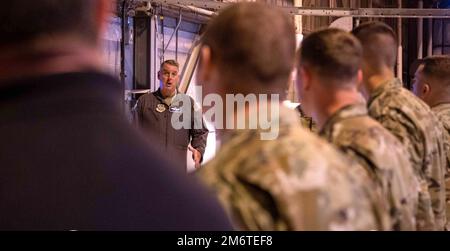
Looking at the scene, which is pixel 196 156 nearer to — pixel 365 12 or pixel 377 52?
pixel 365 12

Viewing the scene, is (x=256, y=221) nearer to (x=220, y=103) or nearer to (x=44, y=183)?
(x=220, y=103)

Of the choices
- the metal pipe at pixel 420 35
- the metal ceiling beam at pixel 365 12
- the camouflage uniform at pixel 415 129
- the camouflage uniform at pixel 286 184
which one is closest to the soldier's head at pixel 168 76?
the metal ceiling beam at pixel 365 12

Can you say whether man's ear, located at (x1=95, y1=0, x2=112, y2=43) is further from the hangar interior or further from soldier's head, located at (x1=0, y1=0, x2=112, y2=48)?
the hangar interior

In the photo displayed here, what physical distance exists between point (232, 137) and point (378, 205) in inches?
18.0

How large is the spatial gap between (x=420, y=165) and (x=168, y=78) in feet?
11.5

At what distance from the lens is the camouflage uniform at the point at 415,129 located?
270 cm

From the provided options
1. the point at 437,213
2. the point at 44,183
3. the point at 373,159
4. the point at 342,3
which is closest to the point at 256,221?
the point at 373,159

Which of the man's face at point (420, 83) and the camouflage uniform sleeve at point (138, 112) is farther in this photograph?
the camouflage uniform sleeve at point (138, 112)

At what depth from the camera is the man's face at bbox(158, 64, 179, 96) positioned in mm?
5887

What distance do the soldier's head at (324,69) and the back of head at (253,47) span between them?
436mm

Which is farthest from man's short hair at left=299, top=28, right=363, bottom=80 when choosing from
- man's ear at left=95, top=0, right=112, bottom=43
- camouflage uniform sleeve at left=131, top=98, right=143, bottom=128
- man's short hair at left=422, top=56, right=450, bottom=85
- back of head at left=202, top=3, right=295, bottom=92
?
camouflage uniform sleeve at left=131, top=98, right=143, bottom=128

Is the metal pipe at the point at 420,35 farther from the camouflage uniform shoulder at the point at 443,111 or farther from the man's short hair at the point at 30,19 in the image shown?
the man's short hair at the point at 30,19

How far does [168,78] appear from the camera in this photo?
592cm

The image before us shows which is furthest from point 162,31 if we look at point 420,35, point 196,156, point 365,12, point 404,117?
point 420,35
